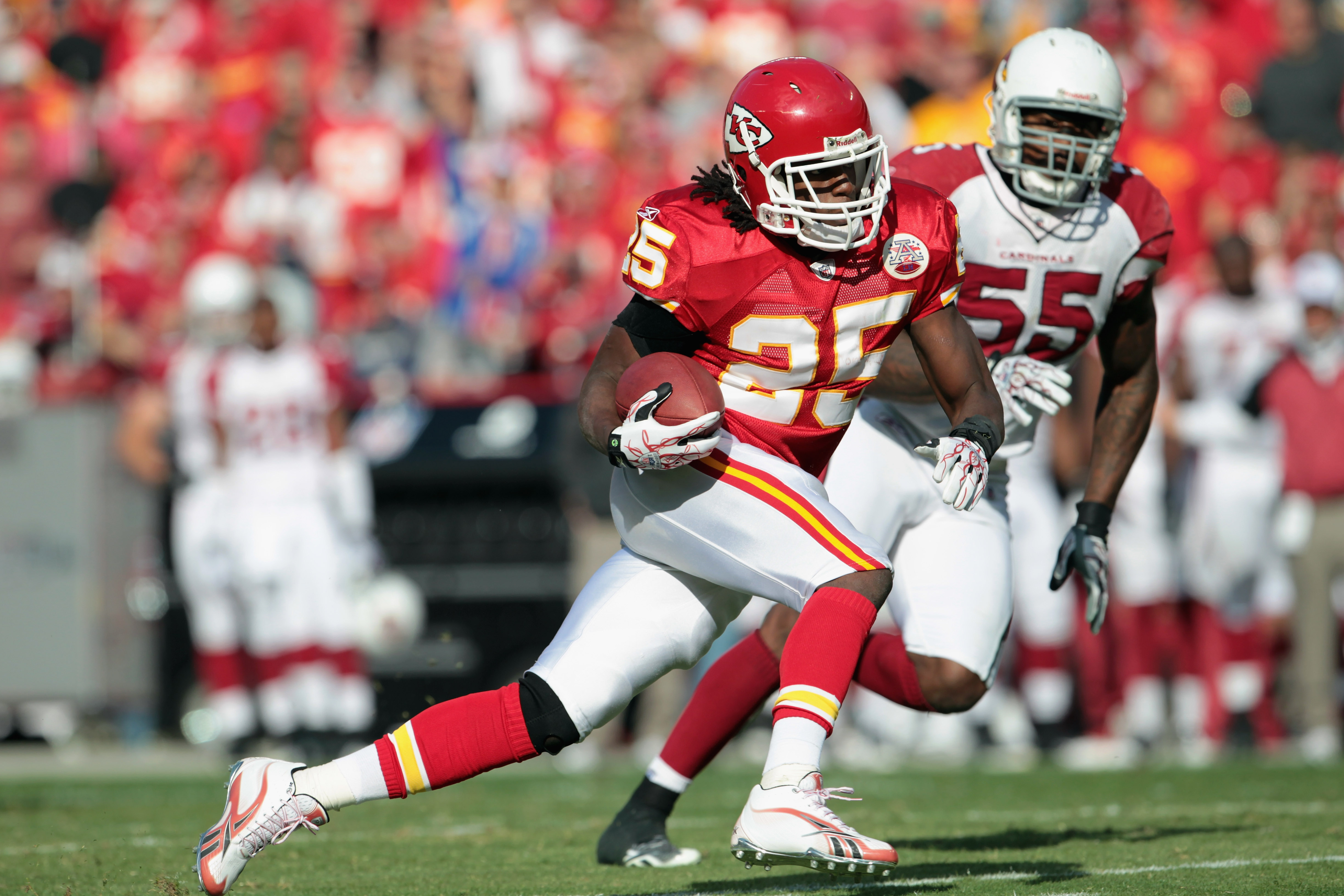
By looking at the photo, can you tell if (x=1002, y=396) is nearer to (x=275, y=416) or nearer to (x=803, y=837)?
(x=803, y=837)

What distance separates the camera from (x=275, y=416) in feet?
27.1

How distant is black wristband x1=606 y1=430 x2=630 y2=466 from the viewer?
3301mm

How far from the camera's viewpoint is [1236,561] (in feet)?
25.7

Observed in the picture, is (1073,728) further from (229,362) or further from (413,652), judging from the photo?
(229,362)

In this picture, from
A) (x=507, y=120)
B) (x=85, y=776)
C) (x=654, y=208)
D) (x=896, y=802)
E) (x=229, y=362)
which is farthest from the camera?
(x=507, y=120)

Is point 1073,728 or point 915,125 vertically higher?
point 915,125

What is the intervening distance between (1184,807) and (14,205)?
28.2ft

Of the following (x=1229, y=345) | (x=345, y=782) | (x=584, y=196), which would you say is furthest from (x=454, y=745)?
(x=584, y=196)

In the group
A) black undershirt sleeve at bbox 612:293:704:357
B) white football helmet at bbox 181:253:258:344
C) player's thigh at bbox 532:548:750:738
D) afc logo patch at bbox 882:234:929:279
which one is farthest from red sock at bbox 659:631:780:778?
white football helmet at bbox 181:253:258:344

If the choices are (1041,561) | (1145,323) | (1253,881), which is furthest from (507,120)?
(1253,881)

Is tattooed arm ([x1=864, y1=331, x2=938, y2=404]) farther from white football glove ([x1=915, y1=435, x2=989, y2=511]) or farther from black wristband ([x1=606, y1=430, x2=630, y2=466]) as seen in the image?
black wristband ([x1=606, y1=430, x2=630, y2=466])

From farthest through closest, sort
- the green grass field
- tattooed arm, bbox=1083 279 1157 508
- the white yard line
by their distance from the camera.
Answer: tattooed arm, bbox=1083 279 1157 508, the green grass field, the white yard line

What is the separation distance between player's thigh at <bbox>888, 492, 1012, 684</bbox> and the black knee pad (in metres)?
1.10

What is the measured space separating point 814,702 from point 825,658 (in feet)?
0.27
